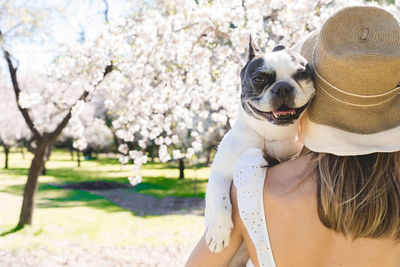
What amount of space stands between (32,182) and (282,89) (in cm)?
846

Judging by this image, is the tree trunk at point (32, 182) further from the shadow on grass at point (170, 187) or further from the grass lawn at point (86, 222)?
the shadow on grass at point (170, 187)

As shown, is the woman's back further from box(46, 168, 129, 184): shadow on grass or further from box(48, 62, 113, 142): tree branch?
box(46, 168, 129, 184): shadow on grass

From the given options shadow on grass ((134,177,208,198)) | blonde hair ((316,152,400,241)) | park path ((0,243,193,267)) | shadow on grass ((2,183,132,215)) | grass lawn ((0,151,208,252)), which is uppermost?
blonde hair ((316,152,400,241))

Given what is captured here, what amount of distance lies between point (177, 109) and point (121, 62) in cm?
116

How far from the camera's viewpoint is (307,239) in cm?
110

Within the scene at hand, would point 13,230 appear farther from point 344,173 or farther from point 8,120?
point 8,120

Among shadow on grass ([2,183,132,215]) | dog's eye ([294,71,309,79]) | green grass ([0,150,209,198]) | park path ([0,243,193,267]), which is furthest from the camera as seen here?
green grass ([0,150,209,198])

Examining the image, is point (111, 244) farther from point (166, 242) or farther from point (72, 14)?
point (72, 14)

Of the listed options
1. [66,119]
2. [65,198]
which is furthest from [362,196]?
[65,198]

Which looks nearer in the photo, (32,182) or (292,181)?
(292,181)

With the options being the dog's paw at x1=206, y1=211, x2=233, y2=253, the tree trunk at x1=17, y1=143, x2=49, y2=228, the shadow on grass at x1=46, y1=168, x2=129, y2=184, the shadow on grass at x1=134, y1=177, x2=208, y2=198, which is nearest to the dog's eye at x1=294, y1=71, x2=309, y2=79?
the dog's paw at x1=206, y1=211, x2=233, y2=253

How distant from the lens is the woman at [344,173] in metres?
1.03

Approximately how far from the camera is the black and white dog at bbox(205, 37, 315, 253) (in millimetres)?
1267

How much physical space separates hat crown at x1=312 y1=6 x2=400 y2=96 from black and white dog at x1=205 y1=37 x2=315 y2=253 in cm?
17
